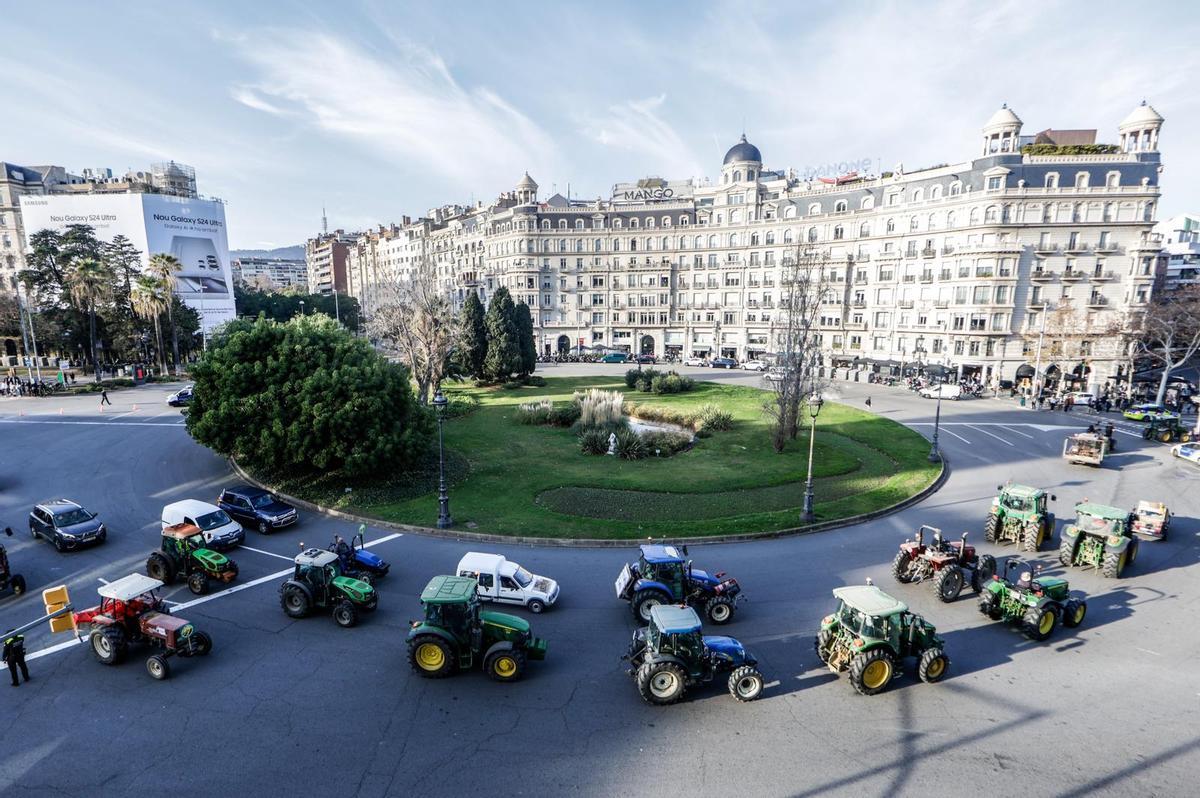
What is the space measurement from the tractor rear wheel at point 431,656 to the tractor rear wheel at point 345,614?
291cm

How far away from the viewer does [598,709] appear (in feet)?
39.0

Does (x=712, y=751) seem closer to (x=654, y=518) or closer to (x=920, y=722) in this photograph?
(x=920, y=722)

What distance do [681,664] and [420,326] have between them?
127ft

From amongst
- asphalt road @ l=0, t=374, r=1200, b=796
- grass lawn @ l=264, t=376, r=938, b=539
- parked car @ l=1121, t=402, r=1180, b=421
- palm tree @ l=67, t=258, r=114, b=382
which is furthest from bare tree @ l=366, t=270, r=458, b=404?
parked car @ l=1121, t=402, r=1180, b=421

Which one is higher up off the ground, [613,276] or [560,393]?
[613,276]

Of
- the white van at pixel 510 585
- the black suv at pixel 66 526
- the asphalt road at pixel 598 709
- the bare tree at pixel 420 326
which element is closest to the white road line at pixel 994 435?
the asphalt road at pixel 598 709

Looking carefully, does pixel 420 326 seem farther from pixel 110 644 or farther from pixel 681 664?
pixel 681 664

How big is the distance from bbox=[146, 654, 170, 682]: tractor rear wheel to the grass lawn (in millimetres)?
9858

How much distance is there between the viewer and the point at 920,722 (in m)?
11.6

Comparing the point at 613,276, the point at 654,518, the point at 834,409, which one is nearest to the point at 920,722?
the point at 654,518

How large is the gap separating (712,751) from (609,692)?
254cm

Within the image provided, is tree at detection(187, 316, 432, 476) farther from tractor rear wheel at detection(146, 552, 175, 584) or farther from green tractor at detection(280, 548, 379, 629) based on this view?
green tractor at detection(280, 548, 379, 629)

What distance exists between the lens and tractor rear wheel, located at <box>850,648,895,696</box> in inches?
479

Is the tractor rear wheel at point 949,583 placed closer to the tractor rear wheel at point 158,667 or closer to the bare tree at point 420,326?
the tractor rear wheel at point 158,667
